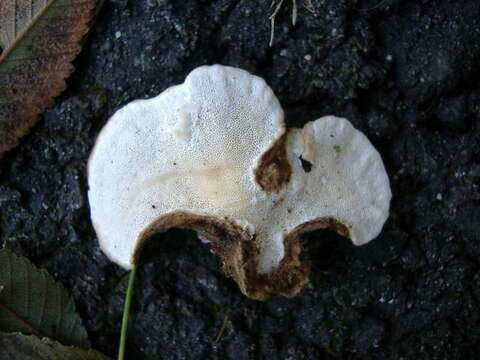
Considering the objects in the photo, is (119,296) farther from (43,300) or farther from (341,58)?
(341,58)

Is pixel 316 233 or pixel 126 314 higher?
pixel 316 233

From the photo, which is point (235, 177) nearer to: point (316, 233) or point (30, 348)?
point (316, 233)

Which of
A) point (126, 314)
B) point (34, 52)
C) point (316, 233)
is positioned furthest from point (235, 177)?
point (34, 52)

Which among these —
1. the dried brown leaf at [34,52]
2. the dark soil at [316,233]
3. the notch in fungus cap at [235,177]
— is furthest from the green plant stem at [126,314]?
the dried brown leaf at [34,52]

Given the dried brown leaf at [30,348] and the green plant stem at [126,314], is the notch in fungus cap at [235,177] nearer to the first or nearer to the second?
the green plant stem at [126,314]

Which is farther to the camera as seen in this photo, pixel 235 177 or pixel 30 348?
pixel 30 348

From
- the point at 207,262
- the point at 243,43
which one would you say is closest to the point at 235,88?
the point at 243,43
